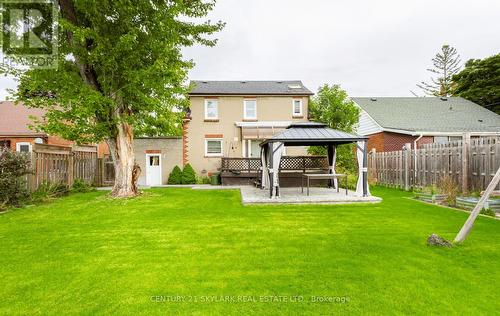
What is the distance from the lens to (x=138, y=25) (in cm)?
1153

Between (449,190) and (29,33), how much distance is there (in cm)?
1768

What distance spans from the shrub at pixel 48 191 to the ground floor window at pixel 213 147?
31.5 ft

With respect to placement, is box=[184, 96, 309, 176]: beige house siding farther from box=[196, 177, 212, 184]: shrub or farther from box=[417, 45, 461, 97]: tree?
box=[417, 45, 461, 97]: tree

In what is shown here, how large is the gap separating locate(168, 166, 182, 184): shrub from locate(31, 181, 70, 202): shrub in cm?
693

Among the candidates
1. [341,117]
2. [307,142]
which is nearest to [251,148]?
[341,117]

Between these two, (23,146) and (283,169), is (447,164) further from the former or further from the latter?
(23,146)

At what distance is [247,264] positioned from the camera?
440 centimetres

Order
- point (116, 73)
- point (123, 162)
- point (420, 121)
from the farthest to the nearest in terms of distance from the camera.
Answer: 1. point (420, 121)
2. point (123, 162)
3. point (116, 73)

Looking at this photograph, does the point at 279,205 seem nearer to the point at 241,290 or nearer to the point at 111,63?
the point at 241,290

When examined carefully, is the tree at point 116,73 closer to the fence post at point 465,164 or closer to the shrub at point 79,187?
the shrub at point 79,187

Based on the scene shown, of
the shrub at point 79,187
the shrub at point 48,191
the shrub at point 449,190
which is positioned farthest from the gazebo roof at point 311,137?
the shrub at point 79,187

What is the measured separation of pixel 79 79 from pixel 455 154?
1569 centimetres

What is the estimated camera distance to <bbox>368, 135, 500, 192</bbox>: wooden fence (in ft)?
31.9

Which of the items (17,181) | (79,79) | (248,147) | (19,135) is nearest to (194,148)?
(248,147)
